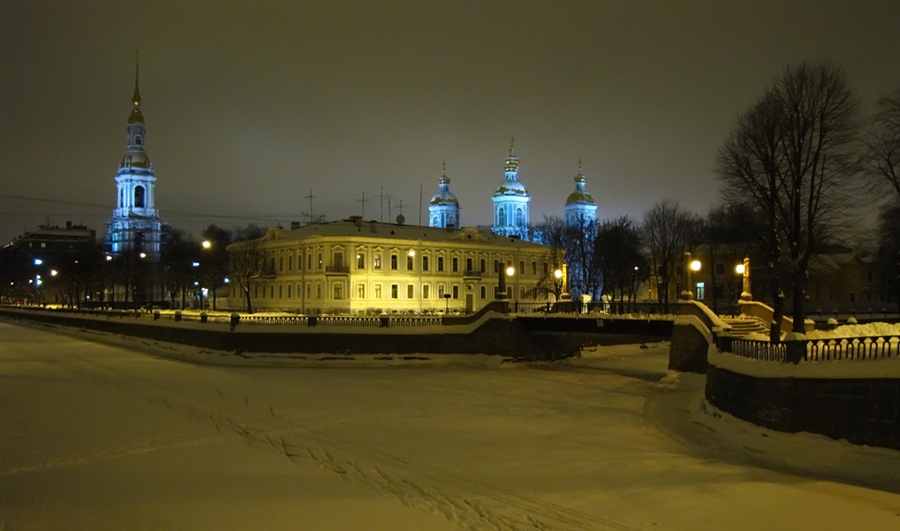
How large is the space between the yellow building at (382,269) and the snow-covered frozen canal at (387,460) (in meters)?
37.6

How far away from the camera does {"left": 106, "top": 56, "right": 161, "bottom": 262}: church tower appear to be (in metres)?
136

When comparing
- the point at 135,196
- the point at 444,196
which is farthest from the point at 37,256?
the point at 444,196

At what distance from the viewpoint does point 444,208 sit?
119375mm

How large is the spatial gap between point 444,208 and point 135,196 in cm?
6147

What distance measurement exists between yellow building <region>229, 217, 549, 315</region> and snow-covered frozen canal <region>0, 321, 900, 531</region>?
3756 centimetres

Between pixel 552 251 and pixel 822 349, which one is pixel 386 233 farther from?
pixel 822 349

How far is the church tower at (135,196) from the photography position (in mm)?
135625

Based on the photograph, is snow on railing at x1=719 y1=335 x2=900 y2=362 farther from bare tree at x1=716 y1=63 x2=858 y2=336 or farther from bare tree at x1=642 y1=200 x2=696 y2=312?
bare tree at x1=642 y1=200 x2=696 y2=312

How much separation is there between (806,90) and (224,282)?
7453 cm

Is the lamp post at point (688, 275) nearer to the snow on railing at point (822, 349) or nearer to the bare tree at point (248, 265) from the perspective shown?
the snow on railing at point (822, 349)

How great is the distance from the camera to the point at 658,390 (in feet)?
111

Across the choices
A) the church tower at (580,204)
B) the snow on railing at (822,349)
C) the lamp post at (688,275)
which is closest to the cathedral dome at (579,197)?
the church tower at (580,204)

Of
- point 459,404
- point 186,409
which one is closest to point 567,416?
point 459,404

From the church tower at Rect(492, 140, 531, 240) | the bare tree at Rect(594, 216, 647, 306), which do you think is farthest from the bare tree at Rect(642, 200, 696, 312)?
the church tower at Rect(492, 140, 531, 240)
